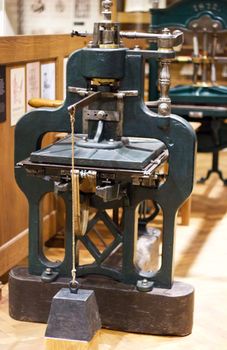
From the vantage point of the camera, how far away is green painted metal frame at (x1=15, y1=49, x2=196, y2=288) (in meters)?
2.73

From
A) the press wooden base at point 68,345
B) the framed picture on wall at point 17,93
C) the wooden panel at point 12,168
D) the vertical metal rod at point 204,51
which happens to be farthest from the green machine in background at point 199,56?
the press wooden base at point 68,345

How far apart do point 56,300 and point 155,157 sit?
28.3 inches

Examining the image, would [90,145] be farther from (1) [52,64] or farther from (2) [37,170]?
(1) [52,64]

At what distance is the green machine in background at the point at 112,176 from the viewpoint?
2.64 meters

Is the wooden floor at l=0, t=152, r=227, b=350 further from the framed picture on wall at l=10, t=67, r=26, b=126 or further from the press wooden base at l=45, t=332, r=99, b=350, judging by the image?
the framed picture on wall at l=10, t=67, r=26, b=126

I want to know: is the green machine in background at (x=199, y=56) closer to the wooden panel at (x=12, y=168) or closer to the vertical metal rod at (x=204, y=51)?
the vertical metal rod at (x=204, y=51)

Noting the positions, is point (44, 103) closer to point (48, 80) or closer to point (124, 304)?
point (48, 80)

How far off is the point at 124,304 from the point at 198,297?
0.61m

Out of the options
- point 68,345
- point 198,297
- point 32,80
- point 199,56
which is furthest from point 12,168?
point 199,56

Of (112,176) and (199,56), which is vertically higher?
(199,56)

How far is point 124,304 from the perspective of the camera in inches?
111

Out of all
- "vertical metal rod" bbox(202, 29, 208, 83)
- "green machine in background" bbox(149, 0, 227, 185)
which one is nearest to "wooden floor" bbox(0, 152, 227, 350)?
"green machine in background" bbox(149, 0, 227, 185)

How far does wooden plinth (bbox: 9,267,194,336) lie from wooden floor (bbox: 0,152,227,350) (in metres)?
0.04

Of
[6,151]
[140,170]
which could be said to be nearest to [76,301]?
[140,170]
